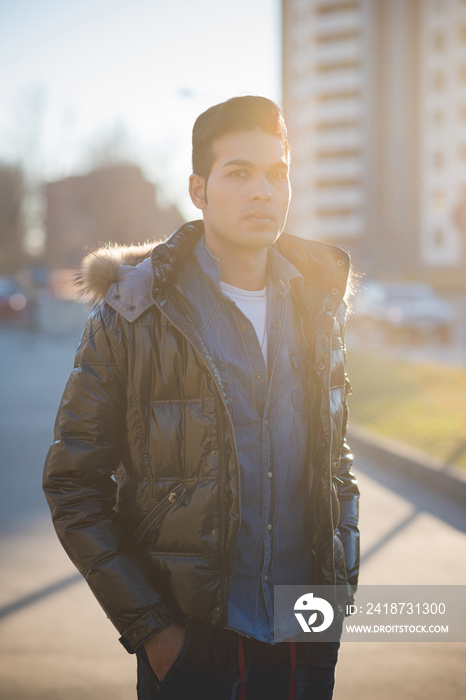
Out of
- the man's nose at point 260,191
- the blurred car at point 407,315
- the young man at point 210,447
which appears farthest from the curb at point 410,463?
the blurred car at point 407,315

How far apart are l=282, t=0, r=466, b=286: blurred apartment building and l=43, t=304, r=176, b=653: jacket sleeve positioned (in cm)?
6264

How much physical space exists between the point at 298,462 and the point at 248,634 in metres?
0.50

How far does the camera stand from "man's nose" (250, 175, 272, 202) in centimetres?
216

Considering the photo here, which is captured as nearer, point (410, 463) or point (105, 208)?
point (410, 463)

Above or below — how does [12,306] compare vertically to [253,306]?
below

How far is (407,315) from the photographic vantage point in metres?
21.8

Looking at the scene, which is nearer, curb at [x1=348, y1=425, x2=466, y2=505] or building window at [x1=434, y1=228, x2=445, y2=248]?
curb at [x1=348, y1=425, x2=466, y2=505]

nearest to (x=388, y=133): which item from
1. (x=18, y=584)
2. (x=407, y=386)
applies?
(x=407, y=386)

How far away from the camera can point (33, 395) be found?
13234 mm

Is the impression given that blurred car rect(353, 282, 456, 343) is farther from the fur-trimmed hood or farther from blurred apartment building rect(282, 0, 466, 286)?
blurred apartment building rect(282, 0, 466, 286)

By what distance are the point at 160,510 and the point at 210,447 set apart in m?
0.23

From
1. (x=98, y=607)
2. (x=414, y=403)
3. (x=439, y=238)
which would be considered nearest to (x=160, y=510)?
(x=98, y=607)

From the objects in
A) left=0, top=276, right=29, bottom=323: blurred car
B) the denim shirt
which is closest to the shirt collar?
the denim shirt

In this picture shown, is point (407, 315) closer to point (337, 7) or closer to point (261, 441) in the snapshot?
point (261, 441)
